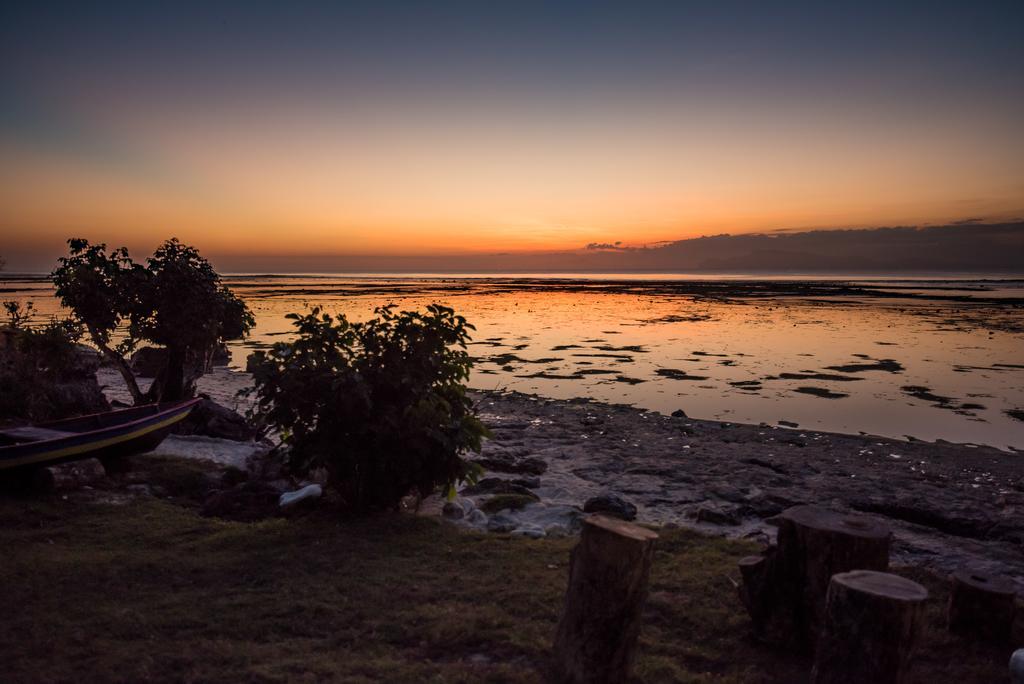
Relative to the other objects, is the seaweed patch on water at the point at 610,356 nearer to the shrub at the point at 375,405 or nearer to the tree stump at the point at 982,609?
the shrub at the point at 375,405

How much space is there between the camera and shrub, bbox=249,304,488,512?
9.05 m

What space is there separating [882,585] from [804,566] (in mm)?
1217

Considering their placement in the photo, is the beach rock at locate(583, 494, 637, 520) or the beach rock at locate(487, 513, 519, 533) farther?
the beach rock at locate(583, 494, 637, 520)

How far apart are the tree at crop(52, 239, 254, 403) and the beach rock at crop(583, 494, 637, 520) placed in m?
11.1

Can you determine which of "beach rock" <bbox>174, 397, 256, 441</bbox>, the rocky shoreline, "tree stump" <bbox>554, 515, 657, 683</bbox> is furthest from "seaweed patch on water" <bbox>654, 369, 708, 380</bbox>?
"tree stump" <bbox>554, 515, 657, 683</bbox>

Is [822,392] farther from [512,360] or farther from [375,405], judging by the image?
[375,405]

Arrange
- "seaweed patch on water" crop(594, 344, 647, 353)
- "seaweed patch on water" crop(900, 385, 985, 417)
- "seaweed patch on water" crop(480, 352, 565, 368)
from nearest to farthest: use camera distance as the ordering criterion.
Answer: "seaweed patch on water" crop(900, 385, 985, 417) < "seaweed patch on water" crop(480, 352, 565, 368) < "seaweed patch on water" crop(594, 344, 647, 353)

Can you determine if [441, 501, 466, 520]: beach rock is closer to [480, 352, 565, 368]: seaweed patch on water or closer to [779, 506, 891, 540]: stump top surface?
[779, 506, 891, 540]: stump top surface

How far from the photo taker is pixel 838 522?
19.8 feet

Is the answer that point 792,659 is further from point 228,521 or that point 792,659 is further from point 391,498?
point 228,521

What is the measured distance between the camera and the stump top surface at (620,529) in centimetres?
514

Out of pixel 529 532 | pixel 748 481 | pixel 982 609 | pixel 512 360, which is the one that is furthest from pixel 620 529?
pixel 512 360

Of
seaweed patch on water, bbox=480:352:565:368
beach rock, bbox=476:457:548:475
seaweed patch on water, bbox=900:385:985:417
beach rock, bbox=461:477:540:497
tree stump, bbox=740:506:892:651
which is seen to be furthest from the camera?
seaweed patch on water, bbox=480:352:565:368

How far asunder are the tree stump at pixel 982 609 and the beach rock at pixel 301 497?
855 cm
